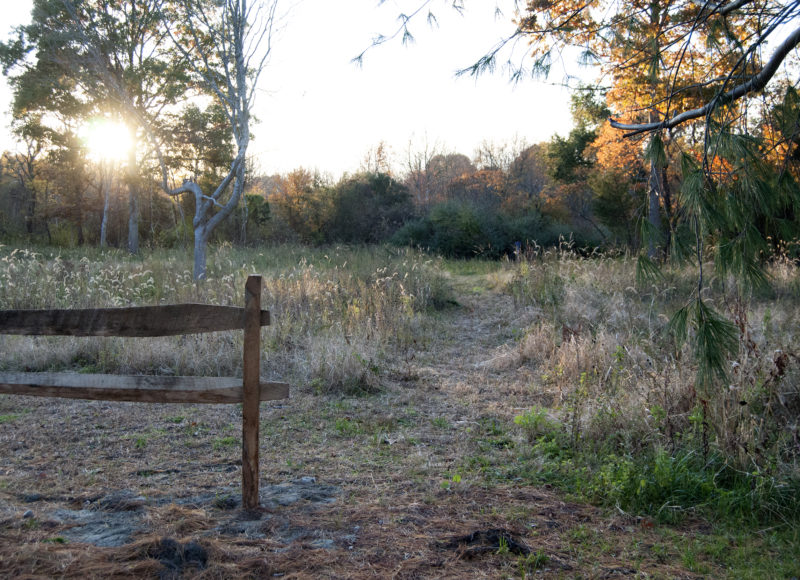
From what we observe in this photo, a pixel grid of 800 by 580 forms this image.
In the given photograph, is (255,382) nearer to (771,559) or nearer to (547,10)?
(771,559)

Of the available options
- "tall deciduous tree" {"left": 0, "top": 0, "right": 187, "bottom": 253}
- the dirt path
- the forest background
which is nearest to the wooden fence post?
the dirt path

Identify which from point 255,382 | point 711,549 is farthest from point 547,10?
point 711,549

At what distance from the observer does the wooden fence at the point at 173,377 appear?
129 inches

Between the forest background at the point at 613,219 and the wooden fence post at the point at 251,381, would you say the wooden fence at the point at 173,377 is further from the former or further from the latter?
the forest background at the point at 613,219

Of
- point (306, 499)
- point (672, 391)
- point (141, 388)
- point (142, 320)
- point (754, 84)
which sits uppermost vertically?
point (754, 84)

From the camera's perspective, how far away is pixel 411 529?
3229 millimetres

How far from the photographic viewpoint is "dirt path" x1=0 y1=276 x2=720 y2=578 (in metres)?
2.79

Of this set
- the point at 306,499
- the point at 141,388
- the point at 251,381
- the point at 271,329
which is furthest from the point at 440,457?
the point at 271,329

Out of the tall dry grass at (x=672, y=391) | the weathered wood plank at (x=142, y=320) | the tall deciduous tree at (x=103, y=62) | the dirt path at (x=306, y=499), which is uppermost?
the tall deciduous tree at (x=103, y=62)

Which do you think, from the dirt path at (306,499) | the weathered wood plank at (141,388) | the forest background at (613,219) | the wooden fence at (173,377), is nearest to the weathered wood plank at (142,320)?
the wooden fence at (173,377)

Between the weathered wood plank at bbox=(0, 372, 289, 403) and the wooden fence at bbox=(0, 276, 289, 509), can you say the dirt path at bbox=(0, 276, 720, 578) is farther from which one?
the weathered wood plank at bbox=(0, 372, 289, 403)

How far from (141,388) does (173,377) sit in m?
0.20

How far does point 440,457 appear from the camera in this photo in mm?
4449

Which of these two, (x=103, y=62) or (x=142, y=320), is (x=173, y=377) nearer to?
(x=142, y=320)
